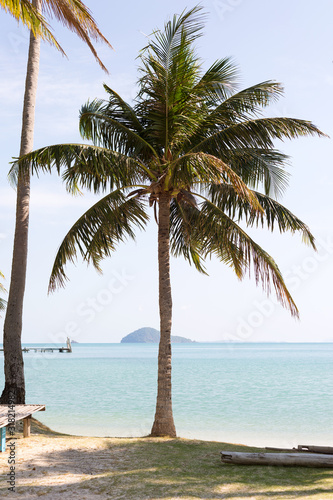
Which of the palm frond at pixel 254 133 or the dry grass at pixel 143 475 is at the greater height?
the palm frond at pixel 254 133

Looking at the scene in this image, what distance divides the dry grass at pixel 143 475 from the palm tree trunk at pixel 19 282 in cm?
209

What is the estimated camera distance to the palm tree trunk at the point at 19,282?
10.3 meters

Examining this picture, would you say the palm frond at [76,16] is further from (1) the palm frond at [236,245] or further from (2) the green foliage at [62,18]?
(1) the palm frond at [236,245]

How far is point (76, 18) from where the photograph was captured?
659 cm

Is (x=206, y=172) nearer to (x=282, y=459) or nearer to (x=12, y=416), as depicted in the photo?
(x=282, y=459)

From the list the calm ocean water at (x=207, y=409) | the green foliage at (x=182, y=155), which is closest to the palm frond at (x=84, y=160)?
the green foliage at (x=182, y=155)

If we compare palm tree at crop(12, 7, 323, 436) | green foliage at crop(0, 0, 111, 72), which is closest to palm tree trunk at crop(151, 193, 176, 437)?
palm tree at crop(12, 7, 323, 436)

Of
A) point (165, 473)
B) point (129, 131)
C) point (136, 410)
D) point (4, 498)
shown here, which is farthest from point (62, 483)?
point (136, 410)

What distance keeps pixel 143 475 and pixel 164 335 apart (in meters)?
3.66

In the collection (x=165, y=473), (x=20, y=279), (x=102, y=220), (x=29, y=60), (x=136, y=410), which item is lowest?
(x=136, y=410)

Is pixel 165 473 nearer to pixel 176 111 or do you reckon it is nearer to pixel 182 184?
pixel 182 184

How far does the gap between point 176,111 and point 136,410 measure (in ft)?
53.3

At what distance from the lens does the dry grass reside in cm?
560

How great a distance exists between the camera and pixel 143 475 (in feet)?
21.2
